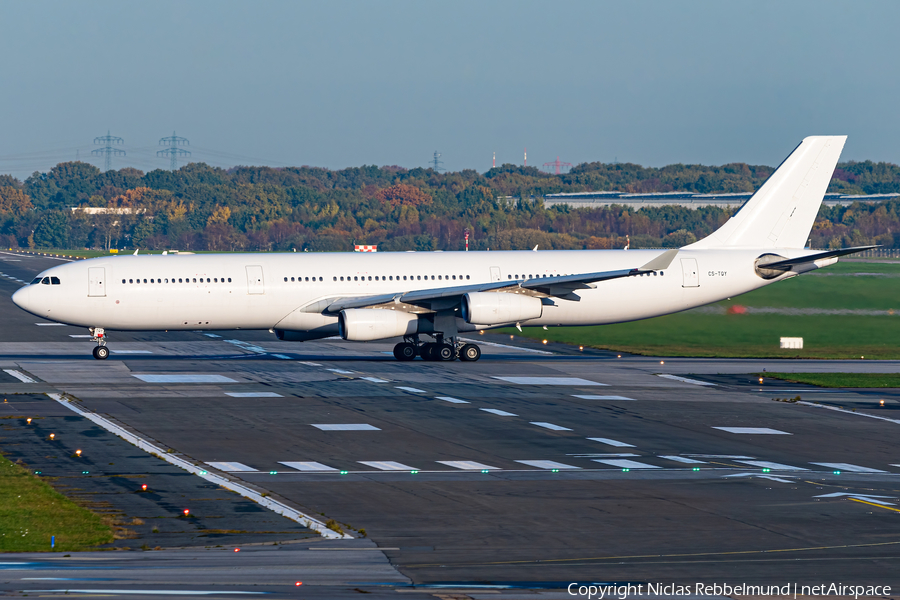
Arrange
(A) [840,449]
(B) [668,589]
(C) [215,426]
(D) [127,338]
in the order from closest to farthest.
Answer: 1. (B) [668,589]
2. (A) [840,449]
3. (C) [215,426]
4. (D) [127,338]

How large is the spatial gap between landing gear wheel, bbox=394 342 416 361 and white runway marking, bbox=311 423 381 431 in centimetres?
1640

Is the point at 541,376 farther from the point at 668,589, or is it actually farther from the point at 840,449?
the point at 668,589

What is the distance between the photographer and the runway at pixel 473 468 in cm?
1486

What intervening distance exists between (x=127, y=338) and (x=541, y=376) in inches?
1020

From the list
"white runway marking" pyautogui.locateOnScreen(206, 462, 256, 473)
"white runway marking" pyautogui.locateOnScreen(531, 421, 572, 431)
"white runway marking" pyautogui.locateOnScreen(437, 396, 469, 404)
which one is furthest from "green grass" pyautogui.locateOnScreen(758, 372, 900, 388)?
"white runway marking" pyautogui.locateOnScreen(206, 462, 256, 473)

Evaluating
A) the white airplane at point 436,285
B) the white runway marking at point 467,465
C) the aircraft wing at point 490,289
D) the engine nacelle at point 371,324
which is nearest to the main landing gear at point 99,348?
the white airplane at point 436,285

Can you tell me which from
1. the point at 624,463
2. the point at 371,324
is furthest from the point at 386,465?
the point at 371,324

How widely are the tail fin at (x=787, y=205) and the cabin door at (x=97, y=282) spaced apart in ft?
82.2

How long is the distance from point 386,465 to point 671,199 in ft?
496

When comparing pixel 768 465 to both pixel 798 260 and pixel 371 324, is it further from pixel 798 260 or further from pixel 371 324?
pixel 798 260

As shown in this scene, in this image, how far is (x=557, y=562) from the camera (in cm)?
1498

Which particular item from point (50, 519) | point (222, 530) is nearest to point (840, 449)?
point (222, 530)

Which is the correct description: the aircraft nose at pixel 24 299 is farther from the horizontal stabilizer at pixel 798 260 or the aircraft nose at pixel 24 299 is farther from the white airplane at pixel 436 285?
the horizontal stabilizer at pixel 798 260

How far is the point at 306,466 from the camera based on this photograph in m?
22.5
